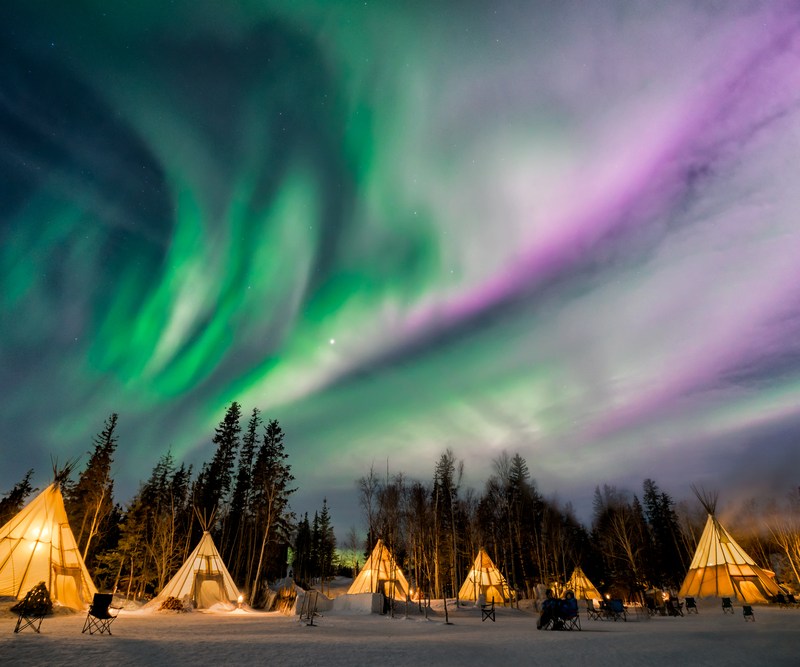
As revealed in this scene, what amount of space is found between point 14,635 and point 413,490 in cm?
5037

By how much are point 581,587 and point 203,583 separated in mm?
33746

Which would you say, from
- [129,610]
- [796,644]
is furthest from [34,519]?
[796,644]

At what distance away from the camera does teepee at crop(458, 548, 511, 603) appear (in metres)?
39.4

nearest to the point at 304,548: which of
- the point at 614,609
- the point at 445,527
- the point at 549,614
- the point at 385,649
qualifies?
the point at 445,527

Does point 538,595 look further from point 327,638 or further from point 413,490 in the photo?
point 327,638

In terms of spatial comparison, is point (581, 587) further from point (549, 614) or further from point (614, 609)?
point (549, 614)

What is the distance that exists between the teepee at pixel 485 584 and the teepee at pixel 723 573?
1468cm

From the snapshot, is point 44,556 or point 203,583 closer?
point 44,556

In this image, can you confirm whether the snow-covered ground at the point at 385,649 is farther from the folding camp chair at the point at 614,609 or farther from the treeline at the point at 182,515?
the treeline at the point at 182,515

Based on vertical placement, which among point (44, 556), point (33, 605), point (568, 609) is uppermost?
point (44, 556)

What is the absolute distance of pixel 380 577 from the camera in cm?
3491

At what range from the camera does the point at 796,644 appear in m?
12.1

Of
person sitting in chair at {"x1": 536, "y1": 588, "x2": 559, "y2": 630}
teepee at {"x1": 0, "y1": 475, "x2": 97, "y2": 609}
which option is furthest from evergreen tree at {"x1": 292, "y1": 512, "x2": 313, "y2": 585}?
person sitting in chair at {"x1": 536, "y1": 588, "x2": 559, "y2": 630}

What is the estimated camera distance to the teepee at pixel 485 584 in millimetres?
39375
